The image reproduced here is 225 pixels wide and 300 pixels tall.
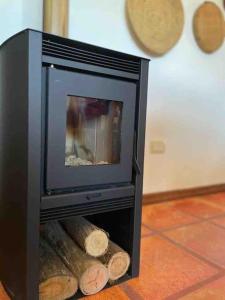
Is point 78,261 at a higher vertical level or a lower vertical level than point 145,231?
higher

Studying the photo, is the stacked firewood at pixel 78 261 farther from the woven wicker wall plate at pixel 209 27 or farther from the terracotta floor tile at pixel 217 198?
the woven wicker wall plate at pixel 209 27

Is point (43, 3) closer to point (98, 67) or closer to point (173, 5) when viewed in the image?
point (98, 67)

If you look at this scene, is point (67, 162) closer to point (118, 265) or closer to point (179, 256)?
point (118, 265)

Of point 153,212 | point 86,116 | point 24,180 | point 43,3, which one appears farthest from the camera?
point 153,212

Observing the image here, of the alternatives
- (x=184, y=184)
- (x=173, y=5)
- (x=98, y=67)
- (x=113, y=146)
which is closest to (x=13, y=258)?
(x=113, y=146)

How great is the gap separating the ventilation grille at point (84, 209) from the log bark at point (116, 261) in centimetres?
21

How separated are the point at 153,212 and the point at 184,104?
98 cm

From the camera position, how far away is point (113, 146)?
1125 mm

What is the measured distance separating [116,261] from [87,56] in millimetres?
837

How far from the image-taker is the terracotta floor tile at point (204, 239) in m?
1.41

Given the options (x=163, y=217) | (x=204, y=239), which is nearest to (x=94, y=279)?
(x=204, y=239)

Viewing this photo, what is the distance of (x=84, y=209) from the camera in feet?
3.27

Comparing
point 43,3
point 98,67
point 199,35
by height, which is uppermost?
point 199,35

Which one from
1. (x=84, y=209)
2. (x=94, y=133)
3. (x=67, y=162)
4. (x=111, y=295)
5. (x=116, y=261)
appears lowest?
(x=111, y=295)
